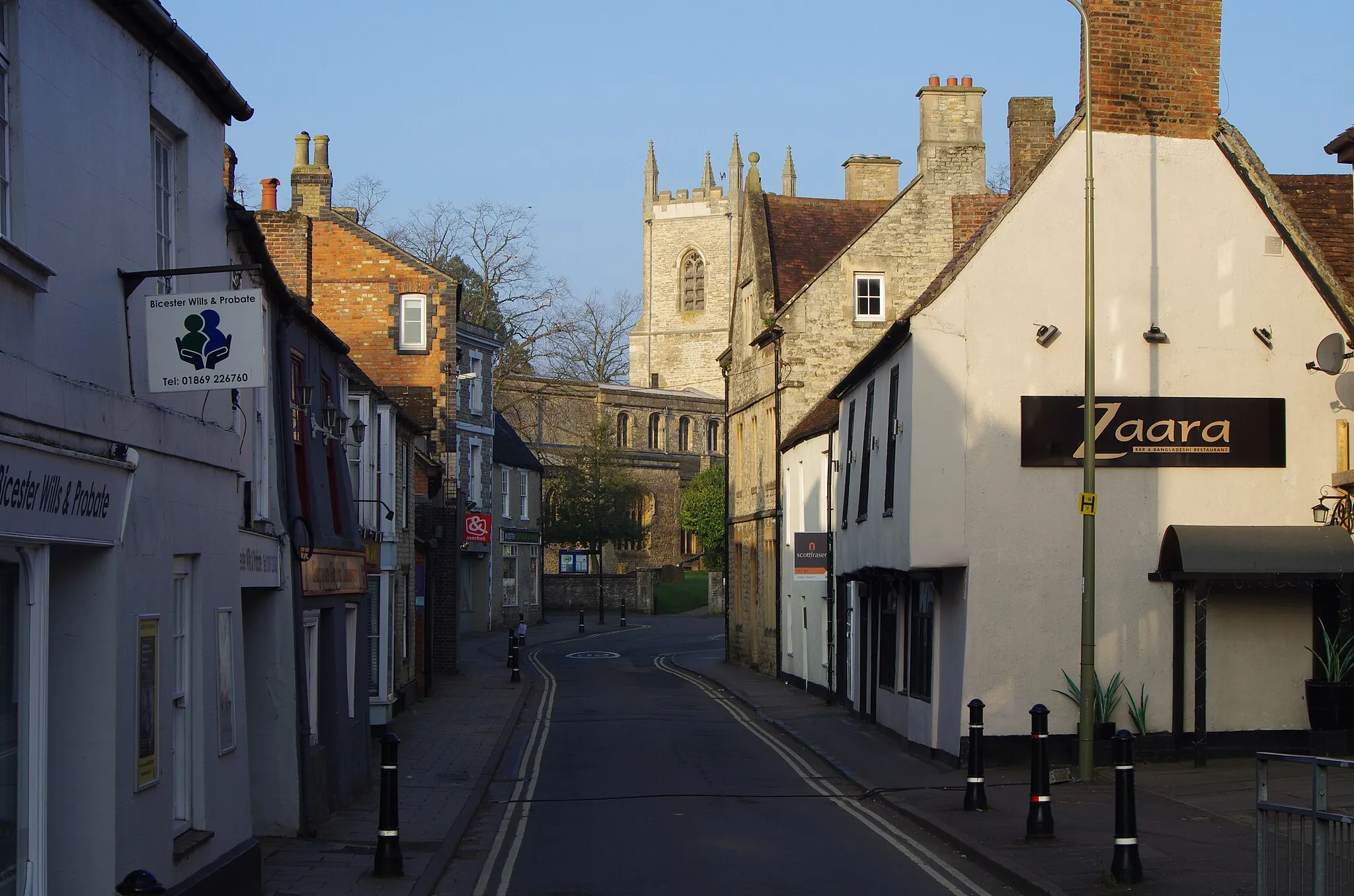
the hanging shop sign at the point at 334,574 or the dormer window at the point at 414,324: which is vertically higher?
the dormer window at the point at 414,324

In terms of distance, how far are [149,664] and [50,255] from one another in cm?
275

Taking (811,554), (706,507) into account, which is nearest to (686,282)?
(706,507)

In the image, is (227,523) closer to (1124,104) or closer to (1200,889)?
(1200,889)

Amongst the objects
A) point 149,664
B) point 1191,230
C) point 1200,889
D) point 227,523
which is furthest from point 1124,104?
point 149,664

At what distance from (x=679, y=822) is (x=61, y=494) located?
8354 mm

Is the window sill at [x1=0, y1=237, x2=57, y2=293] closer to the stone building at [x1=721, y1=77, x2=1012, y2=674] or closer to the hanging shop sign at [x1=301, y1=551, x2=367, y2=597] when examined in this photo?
the hanging shop sign at [x1=301, y1=551, x2=367, y2=597]

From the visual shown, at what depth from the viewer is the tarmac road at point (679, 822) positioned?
36.4ft

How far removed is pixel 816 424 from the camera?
97.0ft

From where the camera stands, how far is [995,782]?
16.5 metres

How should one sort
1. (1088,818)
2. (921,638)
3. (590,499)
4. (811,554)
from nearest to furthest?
(1088,818), (921,638), (811,554), (590,499)

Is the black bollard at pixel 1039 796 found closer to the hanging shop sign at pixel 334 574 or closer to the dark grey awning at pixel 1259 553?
the dark grey awning at pixel 1259 553

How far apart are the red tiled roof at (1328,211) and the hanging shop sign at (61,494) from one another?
53.3 ft

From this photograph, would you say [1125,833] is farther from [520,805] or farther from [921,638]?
[921,638]

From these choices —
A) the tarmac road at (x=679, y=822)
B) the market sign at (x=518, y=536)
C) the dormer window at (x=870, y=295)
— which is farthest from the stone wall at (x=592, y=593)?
the tarmac road at (x=679, y=822)
